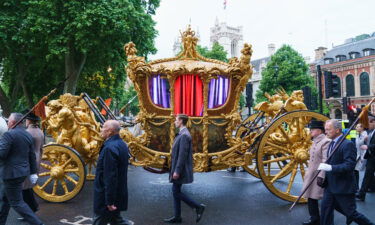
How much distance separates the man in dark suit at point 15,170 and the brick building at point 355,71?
40.2m

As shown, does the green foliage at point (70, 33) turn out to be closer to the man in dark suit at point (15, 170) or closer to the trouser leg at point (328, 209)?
the man in dark suit at point (15, 170)

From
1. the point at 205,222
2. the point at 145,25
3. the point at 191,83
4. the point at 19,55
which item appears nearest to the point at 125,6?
the point at 145,25

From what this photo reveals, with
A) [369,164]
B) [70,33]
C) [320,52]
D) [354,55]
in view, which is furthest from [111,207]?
[320,52]

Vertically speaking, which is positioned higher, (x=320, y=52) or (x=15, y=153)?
(x=320, y=52)

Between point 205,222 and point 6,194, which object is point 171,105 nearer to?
point 205,222

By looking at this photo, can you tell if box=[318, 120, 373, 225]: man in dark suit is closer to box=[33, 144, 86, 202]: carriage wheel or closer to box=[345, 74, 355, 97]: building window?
box=[33, 144, 86, 202]: carriage wheel

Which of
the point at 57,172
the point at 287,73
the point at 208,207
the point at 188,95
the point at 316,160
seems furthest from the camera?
the point at 287,73

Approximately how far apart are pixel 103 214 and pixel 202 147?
9.81ft

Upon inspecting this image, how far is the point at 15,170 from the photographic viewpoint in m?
4.34

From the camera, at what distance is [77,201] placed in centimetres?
660

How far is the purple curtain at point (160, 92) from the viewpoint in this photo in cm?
668

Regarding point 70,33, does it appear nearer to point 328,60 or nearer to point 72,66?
point 72,66

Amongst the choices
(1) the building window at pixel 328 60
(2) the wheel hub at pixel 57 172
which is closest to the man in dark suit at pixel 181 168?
(2) the wheel hub at pixel 57 172

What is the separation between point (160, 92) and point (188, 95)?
Result: 0.56 meters
